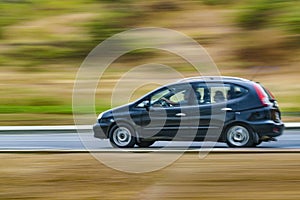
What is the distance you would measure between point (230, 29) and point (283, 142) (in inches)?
660

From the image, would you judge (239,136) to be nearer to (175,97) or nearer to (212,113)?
(212,113)

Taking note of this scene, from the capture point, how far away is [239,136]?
15492mm

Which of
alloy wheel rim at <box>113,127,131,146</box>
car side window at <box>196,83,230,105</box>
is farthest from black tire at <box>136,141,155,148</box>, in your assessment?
car side window at <box>196,83,230,105</box>

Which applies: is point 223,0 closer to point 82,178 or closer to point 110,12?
point 110,12

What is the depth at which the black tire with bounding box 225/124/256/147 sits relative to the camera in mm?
15461

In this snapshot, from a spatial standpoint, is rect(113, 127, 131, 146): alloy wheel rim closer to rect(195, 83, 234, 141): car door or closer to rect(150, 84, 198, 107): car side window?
rect(150, 84, 198, 107): car side window

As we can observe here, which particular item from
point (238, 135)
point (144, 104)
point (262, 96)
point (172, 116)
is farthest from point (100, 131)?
point (262, 96)

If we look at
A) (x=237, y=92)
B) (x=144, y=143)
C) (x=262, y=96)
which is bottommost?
(x=144, y=143)

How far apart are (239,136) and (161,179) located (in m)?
4.32

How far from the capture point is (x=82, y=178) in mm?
11359

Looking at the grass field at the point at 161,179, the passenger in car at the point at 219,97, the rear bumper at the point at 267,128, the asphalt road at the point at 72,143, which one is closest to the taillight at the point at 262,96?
the rear bumper at the point at 267,128

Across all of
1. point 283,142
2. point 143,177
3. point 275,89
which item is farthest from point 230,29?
point 143,177

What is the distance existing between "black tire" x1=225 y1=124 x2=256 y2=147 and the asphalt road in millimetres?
190

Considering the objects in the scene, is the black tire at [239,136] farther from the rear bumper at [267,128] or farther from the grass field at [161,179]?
the grass field at [161,179]
